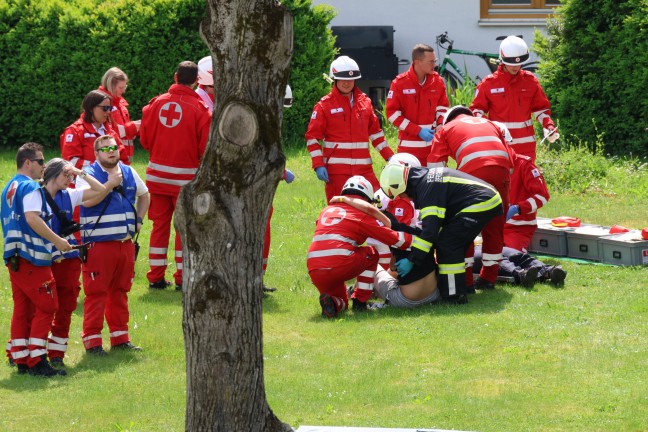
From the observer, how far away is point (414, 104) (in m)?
13.7

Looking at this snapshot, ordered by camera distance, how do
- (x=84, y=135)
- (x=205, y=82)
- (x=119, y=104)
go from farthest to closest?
(x=119, y=104) < (x=205, y=82) < (x=84, y=135)

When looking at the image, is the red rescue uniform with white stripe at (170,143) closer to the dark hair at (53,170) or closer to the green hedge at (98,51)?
the dark hair at (53,170)

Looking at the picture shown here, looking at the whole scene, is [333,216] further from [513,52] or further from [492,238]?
[513,52]

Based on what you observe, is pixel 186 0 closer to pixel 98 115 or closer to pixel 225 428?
pixel 98 115

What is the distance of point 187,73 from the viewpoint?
1185 cm

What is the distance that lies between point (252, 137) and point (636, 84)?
12220 millimetres

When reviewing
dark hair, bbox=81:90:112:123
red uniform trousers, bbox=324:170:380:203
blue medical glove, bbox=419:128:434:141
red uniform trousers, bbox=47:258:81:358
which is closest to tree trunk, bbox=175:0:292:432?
red uniform trousers, bbox=47:258:81:358

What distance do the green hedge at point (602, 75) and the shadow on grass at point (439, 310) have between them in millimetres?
7078

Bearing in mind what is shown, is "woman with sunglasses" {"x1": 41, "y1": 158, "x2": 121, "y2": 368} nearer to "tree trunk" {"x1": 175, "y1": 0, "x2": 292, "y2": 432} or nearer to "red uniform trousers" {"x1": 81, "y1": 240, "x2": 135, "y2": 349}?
"red uniform trousers" {"x1": 81, "y1": 240, "x2": 135, "y2": 349}

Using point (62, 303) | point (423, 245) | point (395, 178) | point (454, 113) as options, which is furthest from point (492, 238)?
point (62, 303)

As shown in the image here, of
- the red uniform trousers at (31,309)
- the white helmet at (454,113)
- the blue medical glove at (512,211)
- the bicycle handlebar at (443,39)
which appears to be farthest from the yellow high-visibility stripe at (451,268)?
the bicycle handlebar at (443,39)

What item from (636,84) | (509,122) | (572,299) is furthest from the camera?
(636,84)

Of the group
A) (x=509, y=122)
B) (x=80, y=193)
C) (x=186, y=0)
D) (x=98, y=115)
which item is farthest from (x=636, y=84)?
(x=80, y=193)

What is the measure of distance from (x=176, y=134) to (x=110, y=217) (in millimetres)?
2347
